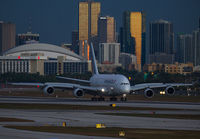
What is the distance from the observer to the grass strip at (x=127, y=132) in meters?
45.6

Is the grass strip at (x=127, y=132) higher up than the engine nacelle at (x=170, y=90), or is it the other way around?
the engine nacelle at (x=170, y=90)

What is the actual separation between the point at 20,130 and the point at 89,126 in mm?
7542

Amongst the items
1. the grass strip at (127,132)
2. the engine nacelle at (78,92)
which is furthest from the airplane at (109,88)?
the grass strip at (127,132)

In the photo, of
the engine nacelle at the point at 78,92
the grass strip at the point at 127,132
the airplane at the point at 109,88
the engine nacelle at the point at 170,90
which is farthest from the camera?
the engine nacelle at the point at 170,90

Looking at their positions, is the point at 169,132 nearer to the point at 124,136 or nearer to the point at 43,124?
the point at 124,136

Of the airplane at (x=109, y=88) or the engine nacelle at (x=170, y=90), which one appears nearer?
the airplane at (x=109, y=88)

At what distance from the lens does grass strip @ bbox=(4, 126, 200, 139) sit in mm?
45594

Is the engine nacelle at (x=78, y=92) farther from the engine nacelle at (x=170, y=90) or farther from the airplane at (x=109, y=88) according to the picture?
the engine nacelle at (x=170, y=90)

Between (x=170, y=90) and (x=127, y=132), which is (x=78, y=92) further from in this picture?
(x=127, y=132)

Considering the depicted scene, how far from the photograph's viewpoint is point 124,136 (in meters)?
45.3

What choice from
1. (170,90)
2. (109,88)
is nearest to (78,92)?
(109,88)

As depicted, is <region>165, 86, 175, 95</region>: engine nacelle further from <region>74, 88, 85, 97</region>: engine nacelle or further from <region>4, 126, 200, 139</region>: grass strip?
<region>4, 126, 200, 139</region>: grass strip

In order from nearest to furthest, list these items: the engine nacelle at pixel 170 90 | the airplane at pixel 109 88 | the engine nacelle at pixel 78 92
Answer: the airplane at pixel 109 88, the engine nacelle at pixel 78 92, the engine nacelle at pixel 170 90

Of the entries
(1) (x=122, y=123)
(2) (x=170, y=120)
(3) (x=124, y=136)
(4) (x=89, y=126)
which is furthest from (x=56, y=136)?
(2) (x=170, y=120)
